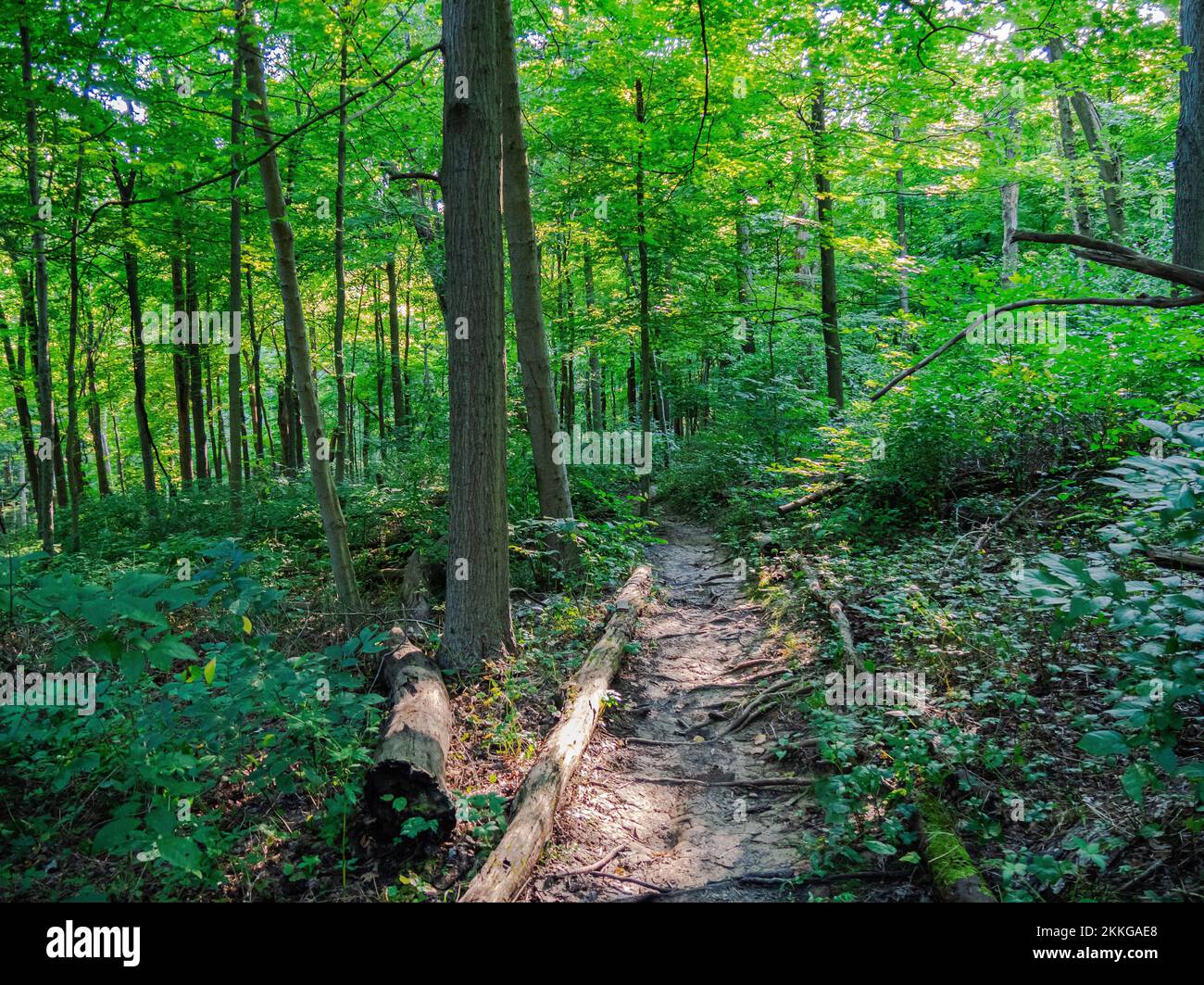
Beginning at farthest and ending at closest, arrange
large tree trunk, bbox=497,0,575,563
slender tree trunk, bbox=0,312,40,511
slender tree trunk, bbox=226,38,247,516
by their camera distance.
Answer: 1. slender tree trunk, bbox=0,312,40,511
2. slender tree trunk, bbox=226,38,247,516
3. large tree trunk, bbox=497,0,575,563

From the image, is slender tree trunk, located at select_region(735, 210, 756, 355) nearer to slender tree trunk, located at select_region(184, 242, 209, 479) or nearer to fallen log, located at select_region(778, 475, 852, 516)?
fallen log, located at select_region(778, 475, 852, 516)

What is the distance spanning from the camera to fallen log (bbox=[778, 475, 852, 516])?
34.7ft

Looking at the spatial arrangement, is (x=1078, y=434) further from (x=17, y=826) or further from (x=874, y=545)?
(x=17, y=826)

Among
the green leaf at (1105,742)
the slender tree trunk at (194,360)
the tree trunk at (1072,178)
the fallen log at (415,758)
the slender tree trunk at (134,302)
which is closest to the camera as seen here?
the green leaf at (1105,742)

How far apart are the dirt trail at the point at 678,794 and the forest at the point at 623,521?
0.04 meters

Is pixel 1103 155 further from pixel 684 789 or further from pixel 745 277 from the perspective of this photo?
pixel 684 789

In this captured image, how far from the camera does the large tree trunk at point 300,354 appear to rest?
277 inches

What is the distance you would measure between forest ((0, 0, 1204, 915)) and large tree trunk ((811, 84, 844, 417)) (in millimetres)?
186

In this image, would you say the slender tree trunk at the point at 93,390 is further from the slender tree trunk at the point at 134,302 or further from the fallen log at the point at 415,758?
the fallen log at the point at 415,758

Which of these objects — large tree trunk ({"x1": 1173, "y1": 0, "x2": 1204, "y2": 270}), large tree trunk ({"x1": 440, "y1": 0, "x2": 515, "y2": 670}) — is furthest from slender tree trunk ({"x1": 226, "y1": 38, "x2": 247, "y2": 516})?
large tree trunk ({"x1": 1173, "y1": 0, "x2": 1204, "y2": 270})

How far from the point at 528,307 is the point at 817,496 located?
18.7ft

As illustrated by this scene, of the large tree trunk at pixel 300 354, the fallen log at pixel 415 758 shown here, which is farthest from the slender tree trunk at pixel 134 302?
the fallen log at pixel 415 758

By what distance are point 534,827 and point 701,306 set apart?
36.6 ft
